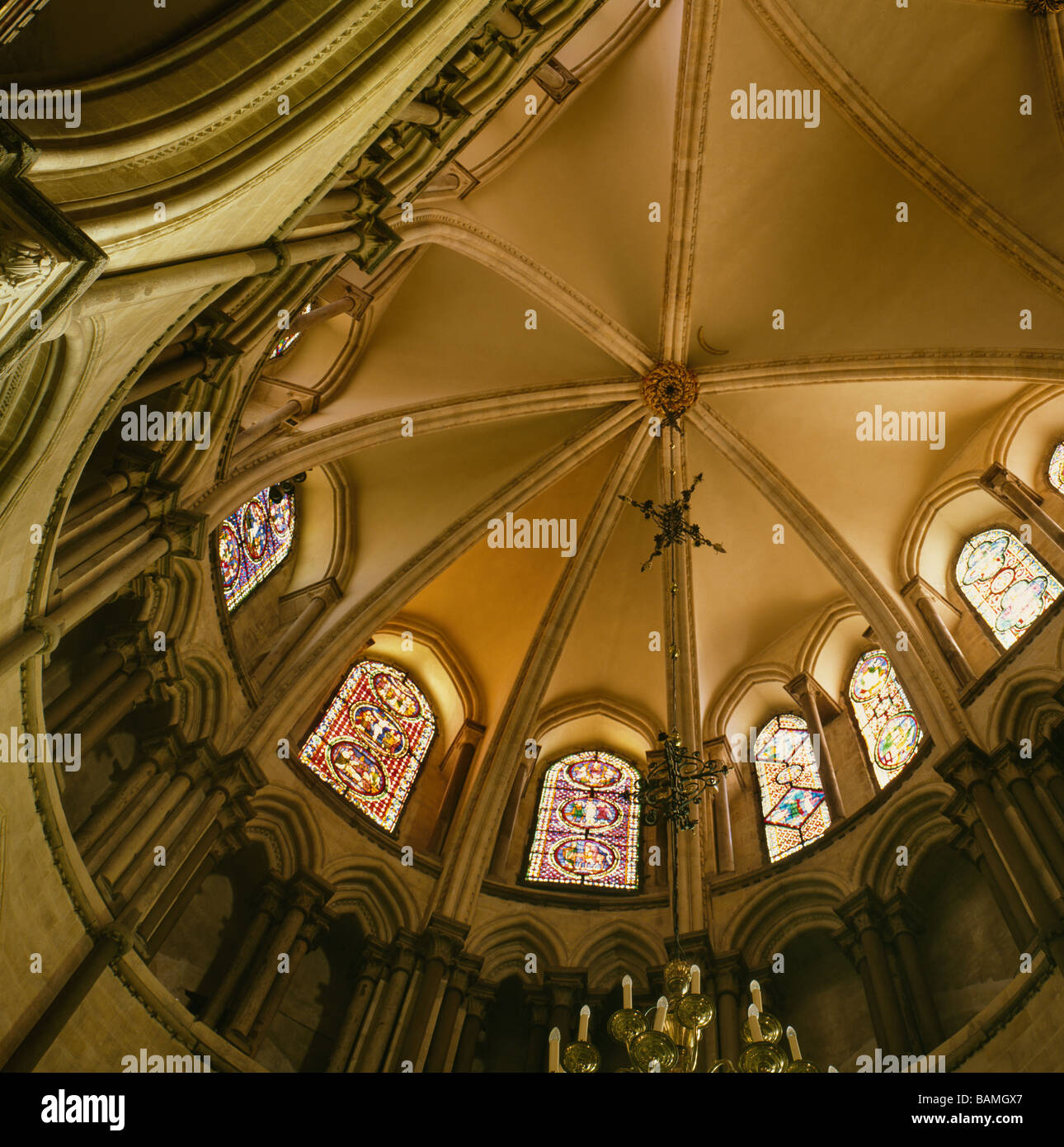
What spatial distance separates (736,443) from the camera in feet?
46.9

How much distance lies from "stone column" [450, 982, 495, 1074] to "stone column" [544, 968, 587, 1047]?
516 mm

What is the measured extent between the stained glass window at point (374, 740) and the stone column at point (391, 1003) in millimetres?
1938

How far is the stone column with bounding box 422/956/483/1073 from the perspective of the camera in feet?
31.6

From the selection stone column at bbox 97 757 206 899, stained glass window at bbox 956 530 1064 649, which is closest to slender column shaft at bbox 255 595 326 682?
stone column at bbox 97 757 206 899

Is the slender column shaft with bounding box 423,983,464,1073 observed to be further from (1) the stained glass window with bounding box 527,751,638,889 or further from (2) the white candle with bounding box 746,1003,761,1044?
(2) the white candle with bounding box 746,1003,761,1044

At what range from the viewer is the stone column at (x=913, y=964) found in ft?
28.6

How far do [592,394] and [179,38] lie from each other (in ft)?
30.5

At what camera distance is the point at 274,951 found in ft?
32.3

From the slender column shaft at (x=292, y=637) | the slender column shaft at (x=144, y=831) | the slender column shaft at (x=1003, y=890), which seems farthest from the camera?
the slender column shaft at (x=292, y=637)

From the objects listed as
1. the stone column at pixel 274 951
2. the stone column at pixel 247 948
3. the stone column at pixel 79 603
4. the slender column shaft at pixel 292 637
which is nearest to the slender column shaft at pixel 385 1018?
the stone column at pixel 274 951

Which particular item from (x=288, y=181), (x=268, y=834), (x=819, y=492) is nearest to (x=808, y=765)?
(x=819, y=492)

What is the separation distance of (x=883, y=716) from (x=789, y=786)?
148 centimetres

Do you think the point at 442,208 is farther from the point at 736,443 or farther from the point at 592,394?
the point at 736,443

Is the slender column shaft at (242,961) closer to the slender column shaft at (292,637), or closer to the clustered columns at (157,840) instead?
the clustered columns at (157,840)
